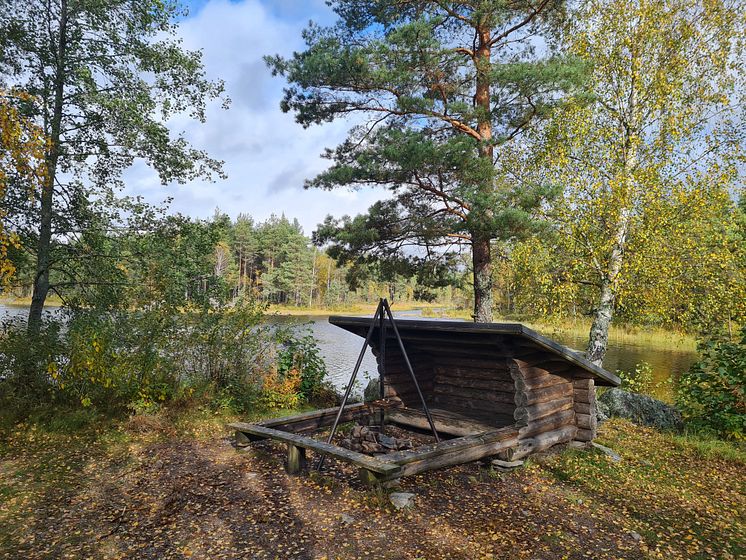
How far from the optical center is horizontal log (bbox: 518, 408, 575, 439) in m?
6.81

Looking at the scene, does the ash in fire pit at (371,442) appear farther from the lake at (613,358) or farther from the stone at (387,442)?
the lake at (613,358)

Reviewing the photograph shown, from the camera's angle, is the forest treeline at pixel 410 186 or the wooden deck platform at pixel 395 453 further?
the forest treeline at pixel 410 186

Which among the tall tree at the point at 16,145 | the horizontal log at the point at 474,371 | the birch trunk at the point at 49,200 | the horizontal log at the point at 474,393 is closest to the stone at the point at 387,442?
the horizontal log at the point at 474,393

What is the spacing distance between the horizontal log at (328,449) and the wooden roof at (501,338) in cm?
224

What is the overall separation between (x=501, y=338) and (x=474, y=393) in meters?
2.31

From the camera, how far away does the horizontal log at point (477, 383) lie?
314 inches

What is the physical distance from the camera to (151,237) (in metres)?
10.9

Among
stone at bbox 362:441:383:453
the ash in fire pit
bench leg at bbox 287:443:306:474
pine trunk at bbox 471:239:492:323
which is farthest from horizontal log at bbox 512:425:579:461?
pine trunk at bbox 471:239:492:323

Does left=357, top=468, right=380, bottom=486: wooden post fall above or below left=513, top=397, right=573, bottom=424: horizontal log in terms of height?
below

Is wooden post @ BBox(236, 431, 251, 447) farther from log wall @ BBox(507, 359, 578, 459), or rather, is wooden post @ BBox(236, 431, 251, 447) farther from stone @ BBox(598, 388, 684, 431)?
stone @ BBox(598, 388, 684, 431)

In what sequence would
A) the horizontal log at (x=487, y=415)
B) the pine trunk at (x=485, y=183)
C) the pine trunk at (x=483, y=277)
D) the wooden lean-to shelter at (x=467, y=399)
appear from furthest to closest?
the pine trunk at (x=483, y=277)
the pine trunk at (x=485, y=183)
the horizontal log at (x=487, y=415)
the wooden lean-to shelter at (x=467, y=399)

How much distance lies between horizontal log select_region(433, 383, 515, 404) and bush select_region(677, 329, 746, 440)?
428 cm

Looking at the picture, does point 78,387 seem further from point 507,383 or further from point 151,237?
point 507,383

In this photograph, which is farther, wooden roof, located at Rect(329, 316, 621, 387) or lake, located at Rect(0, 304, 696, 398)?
lake, located at Rect(0, 304, 696, 398)
